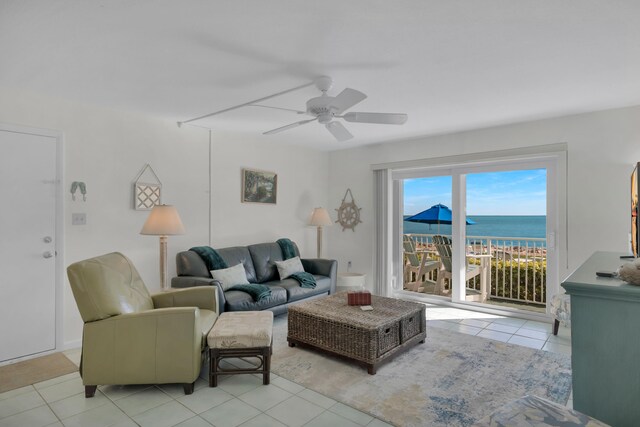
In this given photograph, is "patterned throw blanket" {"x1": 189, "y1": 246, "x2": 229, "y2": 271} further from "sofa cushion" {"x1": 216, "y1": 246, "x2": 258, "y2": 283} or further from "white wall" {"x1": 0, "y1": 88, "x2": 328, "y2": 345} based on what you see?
"white wall" {"x1": 0, "y1": 88, "x2": 328, "y2": 345}

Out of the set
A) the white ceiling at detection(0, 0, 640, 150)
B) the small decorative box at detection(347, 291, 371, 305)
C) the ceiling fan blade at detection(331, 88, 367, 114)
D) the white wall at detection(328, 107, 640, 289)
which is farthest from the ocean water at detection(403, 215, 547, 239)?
the ceiling fan blade at detection(331, 88, 367, 114)

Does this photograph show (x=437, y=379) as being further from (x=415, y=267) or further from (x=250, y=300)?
(x=415, y=267)

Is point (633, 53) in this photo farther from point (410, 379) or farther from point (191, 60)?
point (191, 60)

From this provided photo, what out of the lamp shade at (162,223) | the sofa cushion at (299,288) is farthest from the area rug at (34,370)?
the sofa cushion at (299,288)

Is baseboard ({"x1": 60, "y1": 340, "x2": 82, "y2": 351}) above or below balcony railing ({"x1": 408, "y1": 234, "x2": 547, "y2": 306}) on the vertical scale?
below

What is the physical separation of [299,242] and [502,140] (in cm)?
319

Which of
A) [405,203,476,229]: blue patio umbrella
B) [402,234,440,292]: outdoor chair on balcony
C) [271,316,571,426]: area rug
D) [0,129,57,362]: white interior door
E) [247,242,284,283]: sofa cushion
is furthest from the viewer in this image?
[402,234,440,292]: outdoor chair on balcony

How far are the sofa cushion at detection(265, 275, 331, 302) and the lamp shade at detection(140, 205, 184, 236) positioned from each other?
53.3 inches

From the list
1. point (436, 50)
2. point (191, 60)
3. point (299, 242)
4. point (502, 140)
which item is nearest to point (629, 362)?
point (436, 50)

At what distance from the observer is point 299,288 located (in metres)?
4.32

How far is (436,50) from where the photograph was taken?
2.37m

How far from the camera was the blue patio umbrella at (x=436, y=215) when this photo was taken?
5.05m

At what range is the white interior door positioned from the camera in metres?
3.04

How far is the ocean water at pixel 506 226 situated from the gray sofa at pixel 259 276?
184 centimetres
